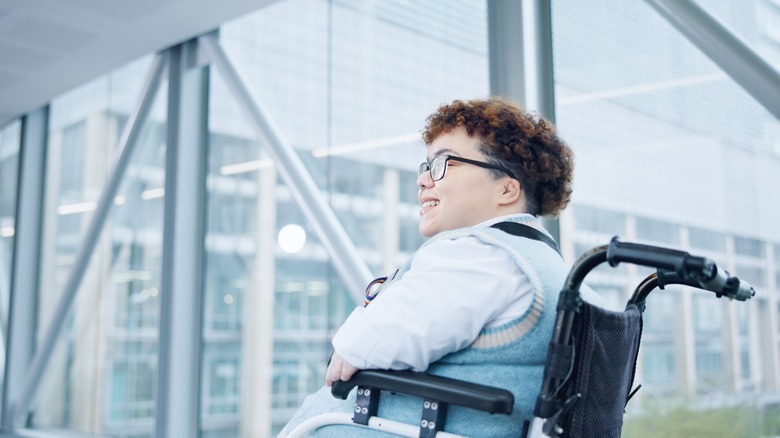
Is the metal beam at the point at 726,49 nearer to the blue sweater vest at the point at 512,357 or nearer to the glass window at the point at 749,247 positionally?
the glass window at the point at 749,247

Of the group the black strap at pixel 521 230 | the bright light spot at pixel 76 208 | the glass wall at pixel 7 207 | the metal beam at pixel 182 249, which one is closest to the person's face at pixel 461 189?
the black strap at pixel 521 230

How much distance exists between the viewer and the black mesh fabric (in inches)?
49.2

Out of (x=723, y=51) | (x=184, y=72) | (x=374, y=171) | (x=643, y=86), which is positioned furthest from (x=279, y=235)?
(x=723, y=51)

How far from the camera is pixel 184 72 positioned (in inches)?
159

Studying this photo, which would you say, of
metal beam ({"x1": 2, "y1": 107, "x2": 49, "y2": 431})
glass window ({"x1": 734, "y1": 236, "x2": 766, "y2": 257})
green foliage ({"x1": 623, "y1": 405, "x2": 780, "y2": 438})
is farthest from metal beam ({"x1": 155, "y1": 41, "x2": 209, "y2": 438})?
glass window ({"x1": 734, "y1": 236, "x2": 766, "y2": 257})

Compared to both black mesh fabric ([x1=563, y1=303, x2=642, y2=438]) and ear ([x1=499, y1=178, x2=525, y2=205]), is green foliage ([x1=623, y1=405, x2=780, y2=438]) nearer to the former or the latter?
black mesh fabric ([x1=563, y1=303, x2=642, y2=438])

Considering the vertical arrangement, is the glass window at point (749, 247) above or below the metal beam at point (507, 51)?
below

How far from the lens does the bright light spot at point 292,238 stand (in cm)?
340

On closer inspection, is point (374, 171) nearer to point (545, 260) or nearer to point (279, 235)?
point (279, 235)

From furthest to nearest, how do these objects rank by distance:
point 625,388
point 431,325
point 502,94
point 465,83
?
point 465,83 < point 502,94 < point 625,388 < point 431,325

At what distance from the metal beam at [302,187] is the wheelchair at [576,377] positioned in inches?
61.6

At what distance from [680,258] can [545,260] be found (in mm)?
335

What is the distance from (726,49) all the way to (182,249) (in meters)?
2.77

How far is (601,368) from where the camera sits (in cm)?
132
